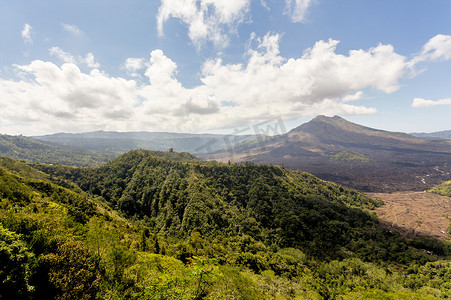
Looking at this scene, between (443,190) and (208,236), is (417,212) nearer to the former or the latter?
(443,190)

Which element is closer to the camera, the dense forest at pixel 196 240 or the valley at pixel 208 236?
the dense forest at pixel 196 240

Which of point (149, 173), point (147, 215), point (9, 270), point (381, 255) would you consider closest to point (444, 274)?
point (381, 255)

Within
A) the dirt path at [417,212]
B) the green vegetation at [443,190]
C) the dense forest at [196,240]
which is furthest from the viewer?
the green vegetation at [443,190]

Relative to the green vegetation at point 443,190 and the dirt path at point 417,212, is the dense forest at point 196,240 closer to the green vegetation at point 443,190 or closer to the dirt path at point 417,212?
the dirt path at point 417,212

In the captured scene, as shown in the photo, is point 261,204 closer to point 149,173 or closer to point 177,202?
point 177,202

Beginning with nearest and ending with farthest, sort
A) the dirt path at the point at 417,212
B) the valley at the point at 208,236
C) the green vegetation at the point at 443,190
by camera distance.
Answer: the valley at the point at 208,236 → the dirt path at the point at 417,212 → the green vegetation at the point at 443,190

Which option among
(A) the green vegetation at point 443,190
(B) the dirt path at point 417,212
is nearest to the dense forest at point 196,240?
(B) the dirt path at point 417,212

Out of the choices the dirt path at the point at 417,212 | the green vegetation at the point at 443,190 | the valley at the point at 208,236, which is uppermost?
the valley at the point at 208,236

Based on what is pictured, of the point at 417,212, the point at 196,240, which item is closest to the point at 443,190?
the point at 417,212
